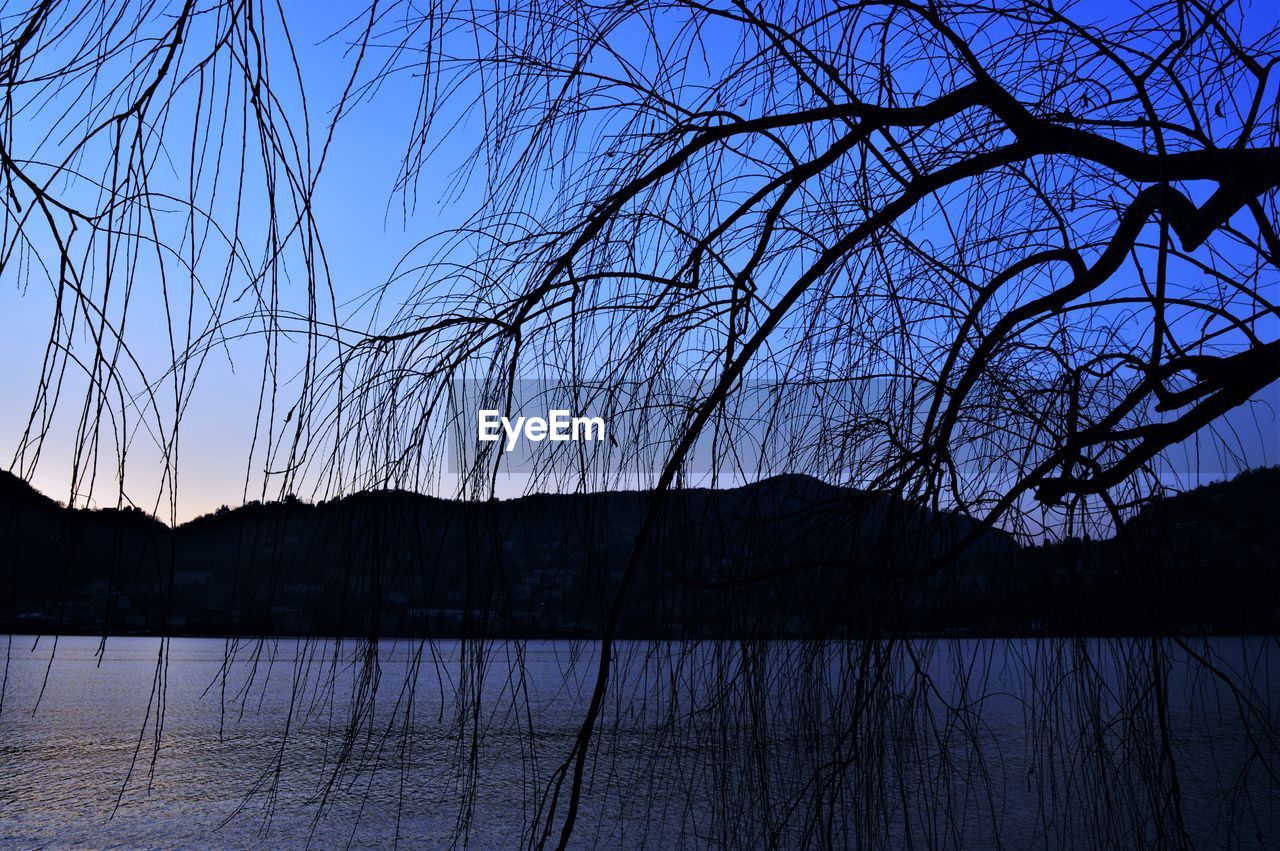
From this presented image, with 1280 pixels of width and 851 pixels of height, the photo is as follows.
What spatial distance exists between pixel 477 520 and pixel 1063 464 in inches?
31.9

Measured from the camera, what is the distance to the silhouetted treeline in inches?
26.4

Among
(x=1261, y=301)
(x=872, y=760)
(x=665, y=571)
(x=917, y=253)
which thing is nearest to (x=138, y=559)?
(x=665, y=571)

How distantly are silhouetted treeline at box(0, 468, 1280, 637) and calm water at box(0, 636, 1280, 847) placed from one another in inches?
1.8

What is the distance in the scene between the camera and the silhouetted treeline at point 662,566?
669 millimetres

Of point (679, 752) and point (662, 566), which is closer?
point (662, 566)

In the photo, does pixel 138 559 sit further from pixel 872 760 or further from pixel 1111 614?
pixel 1111 614

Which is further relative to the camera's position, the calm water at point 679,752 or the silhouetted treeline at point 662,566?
the calm water at point 679,752

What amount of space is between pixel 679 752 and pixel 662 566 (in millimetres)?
324

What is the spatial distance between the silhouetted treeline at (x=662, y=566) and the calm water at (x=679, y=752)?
0.15 ft

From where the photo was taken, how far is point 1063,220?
142 centimetres

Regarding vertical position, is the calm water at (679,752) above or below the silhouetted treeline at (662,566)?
below

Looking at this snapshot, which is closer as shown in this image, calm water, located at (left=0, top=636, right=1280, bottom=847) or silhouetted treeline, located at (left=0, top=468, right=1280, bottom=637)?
silhouetted treeline, located at (left=0, top=468, right=1280, bottom=637)

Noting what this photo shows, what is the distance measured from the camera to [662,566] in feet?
3.55

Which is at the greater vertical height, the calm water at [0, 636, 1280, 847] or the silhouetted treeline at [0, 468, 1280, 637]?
the silhouetted treeline at [0, 468, 1280, 637]
